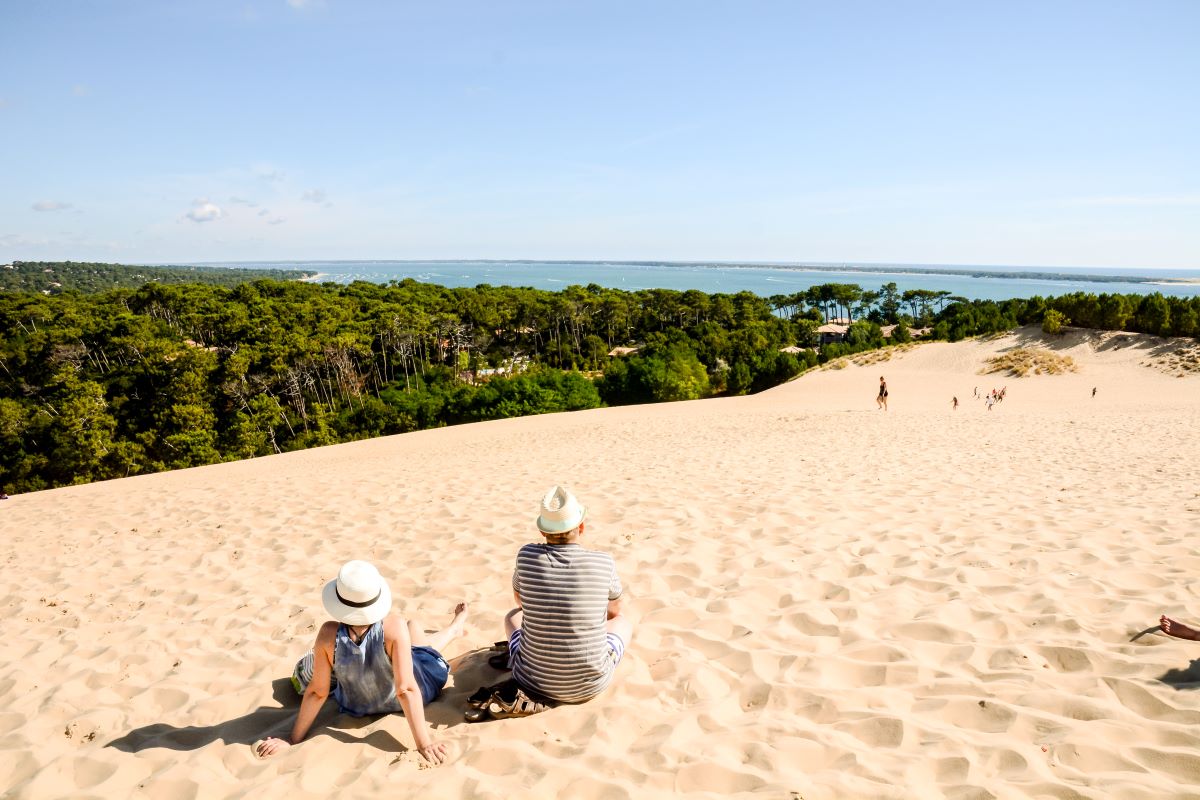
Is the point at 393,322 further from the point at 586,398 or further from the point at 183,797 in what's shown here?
the point at 183,797

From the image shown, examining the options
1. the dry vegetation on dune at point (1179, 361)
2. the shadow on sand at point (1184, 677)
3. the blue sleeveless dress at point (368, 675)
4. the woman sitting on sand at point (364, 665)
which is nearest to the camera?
the shadow on sand at point (1184, 677)

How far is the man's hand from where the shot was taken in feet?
10.3

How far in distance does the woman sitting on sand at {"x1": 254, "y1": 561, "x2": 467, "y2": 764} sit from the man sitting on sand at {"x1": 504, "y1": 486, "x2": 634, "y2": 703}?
2.13 ft

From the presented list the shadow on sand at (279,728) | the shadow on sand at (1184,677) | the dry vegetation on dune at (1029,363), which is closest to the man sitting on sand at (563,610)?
the shadow on sand at (279,728)

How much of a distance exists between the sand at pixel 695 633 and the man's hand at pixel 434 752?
0.06 metres

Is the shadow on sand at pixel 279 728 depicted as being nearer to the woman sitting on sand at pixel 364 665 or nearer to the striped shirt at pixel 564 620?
the woman sitting on sand at pixel 364 665

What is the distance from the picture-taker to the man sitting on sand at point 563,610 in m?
3.49

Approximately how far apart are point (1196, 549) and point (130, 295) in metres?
66.4

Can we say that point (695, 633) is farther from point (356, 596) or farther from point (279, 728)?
point (279, 728)

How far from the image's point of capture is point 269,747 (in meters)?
3.29

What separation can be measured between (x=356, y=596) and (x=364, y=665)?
51 centimetres

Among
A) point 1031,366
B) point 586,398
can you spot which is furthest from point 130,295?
point 1031,366

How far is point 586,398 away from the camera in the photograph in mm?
35531

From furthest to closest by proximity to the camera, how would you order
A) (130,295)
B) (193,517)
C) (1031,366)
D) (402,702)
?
(130,295) → (1031,366) → (193,517) → (402,702)
